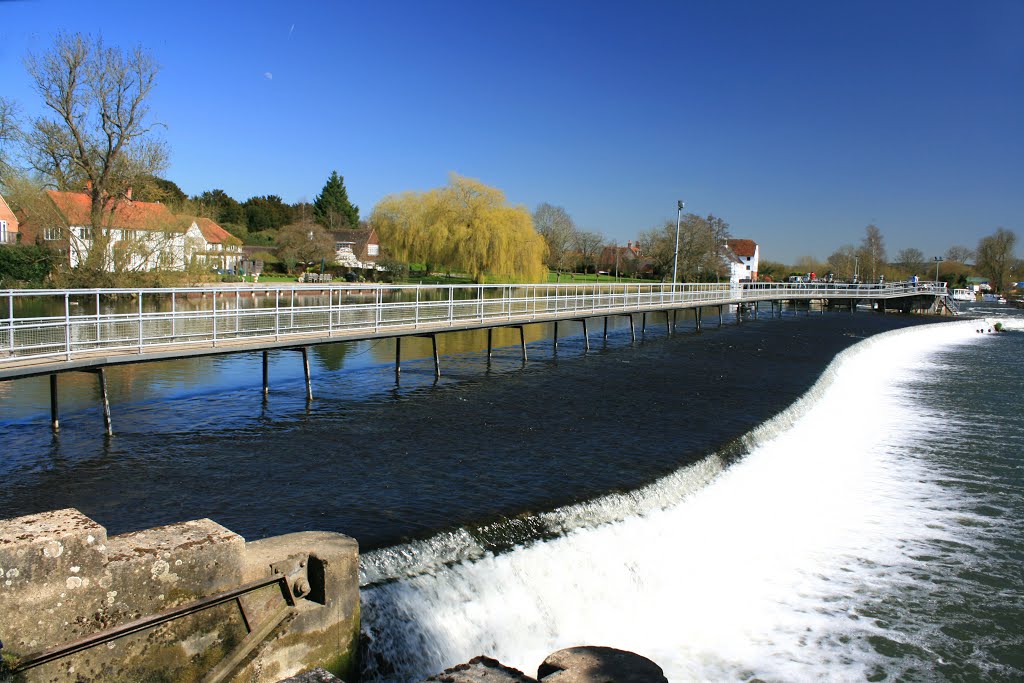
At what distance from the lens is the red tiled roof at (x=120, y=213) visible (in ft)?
120

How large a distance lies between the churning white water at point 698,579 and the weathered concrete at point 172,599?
1.02 metres

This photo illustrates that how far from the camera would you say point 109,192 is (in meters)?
36.3

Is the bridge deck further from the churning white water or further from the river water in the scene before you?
the churning white water

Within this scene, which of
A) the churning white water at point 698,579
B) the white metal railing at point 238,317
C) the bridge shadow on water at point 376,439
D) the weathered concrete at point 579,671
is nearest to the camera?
the weathered concrete at point 579,671

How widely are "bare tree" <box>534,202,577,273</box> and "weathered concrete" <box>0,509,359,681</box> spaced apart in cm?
8122

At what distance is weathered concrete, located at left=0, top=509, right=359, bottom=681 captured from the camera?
163 inches

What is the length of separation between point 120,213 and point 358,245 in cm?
5710

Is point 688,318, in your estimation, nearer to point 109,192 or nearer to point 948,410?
point 948,410

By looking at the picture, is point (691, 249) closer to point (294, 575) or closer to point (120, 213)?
point (120, 213)

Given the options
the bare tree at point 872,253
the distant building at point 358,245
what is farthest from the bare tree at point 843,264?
the distant building at point 358,245

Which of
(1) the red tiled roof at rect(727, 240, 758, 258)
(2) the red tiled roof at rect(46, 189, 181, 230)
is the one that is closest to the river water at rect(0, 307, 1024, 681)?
(2) the red tiled roof at rect(46, 189, 181, 230)

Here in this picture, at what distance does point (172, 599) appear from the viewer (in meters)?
4.73

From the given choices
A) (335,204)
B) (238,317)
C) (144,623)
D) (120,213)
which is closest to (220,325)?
(238,317)

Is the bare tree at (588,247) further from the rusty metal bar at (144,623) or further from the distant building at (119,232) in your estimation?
the rusty metal bar at (144,623)
